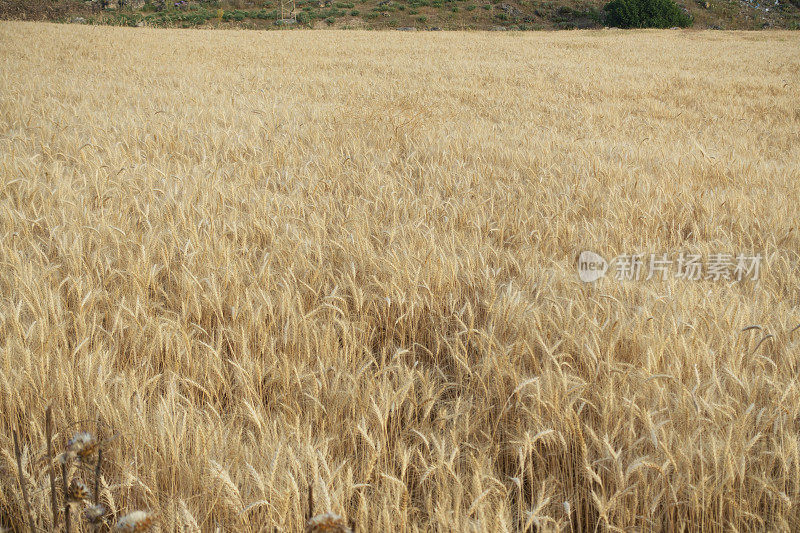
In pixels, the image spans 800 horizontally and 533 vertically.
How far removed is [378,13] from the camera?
123ft

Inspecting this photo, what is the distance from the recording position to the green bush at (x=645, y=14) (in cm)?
3547

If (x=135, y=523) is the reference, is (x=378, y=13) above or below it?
above

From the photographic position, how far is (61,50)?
11742 millimetres

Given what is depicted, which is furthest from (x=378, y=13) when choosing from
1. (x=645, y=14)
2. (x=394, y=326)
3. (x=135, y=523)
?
(x=135, y=523)

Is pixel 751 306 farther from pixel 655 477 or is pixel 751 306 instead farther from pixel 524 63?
pixel 524 63

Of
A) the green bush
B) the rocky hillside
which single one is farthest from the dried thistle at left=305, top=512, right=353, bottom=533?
the green bush

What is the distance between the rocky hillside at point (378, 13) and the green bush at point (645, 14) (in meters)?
3.07

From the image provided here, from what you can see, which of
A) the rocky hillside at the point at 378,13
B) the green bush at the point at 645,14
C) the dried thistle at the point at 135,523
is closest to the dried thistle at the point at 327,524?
the dried thistle at the point at 135,523

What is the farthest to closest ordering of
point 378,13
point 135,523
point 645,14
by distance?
point 378,13 → point 645,14 → point 135,523

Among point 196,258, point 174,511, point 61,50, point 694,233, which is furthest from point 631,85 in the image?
point 61,50

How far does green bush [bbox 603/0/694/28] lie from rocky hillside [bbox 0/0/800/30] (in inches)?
121

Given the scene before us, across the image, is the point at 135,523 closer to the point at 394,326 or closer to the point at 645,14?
the point at 394,326

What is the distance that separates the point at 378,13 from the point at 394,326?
40513mm

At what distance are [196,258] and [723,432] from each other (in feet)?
6.62
